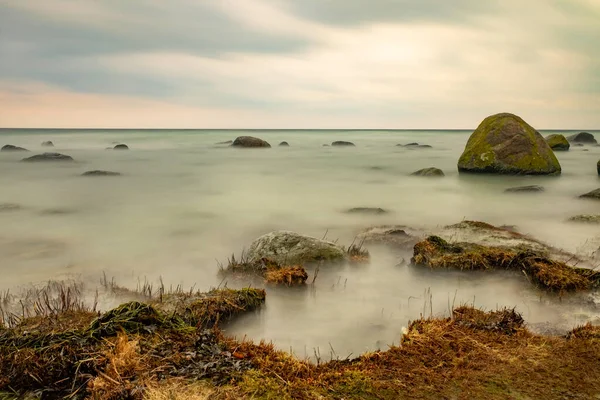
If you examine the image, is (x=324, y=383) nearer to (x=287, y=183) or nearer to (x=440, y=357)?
(x=440, y=357)

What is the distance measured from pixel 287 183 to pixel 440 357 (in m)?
17.3

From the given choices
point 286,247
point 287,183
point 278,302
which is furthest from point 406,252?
point 287,183

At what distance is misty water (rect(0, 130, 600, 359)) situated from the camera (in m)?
5.34

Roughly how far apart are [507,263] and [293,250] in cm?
353

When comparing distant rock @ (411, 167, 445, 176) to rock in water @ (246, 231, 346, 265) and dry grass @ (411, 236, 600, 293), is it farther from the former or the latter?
rock in water @ (246, 231, 346, 265)

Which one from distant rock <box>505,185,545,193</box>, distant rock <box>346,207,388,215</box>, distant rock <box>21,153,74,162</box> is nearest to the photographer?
distant rock <box>346,207,388,215</box>

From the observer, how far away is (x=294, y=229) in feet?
36.7

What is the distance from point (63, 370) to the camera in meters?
3.31

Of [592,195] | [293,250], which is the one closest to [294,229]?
[293,250]

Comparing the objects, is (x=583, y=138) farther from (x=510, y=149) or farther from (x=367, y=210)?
(x=367, y=210)

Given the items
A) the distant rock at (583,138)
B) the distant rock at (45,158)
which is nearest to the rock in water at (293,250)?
the distant rock at (45,158)

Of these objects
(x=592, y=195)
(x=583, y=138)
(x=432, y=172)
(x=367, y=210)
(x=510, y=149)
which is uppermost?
(x=583, y=138)

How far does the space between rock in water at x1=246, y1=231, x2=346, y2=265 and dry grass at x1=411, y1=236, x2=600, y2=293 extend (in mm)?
1464

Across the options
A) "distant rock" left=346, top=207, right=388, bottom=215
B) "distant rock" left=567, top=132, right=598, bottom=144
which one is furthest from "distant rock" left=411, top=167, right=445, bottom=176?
"distant rock" left=567, top=132, right=598, bottom=144
